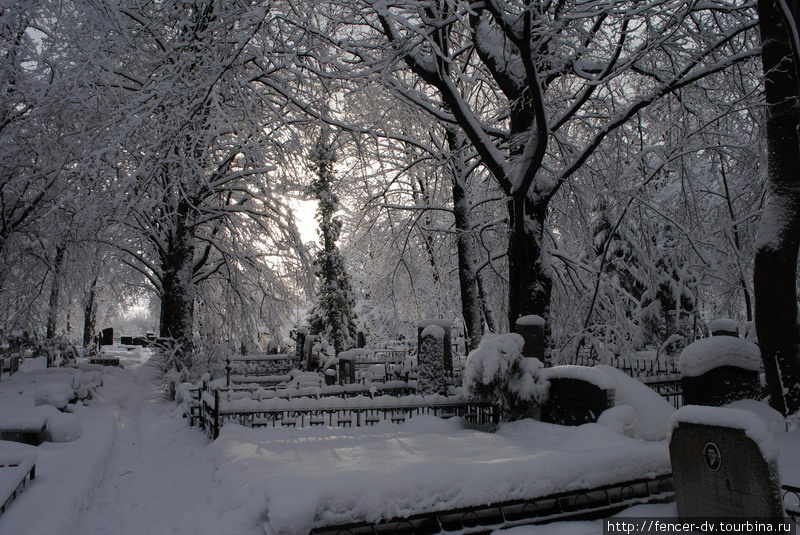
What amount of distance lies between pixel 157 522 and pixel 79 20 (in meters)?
10.7

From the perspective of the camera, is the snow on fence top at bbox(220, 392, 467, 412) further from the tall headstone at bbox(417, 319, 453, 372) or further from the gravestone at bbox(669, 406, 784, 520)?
the gravestone at bbox(669, 406, 784, 520)

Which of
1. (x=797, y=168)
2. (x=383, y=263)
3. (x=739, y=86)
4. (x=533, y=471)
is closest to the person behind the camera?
(x=533, y=471)

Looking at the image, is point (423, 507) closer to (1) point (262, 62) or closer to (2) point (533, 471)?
(2) point (533, 471)

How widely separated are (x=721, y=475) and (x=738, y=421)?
590mm

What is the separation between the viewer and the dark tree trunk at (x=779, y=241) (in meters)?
8.76

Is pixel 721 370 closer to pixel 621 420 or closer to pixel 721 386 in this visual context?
pixel 721 386

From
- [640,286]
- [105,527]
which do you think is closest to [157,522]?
[105,527]

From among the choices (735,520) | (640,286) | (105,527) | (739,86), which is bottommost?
(105,527)

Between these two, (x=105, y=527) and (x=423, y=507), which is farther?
(x=105, y=527)

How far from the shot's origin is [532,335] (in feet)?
33.5

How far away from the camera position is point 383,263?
20750mm

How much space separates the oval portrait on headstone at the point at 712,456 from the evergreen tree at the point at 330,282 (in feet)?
90.2

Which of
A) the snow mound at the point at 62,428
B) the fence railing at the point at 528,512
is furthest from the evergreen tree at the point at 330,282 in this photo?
the fence railing at the point at 528,512

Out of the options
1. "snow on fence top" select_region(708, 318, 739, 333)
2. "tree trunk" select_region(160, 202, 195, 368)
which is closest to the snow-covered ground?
"snow on fence top" select_region(708, 318, 739, 333)
